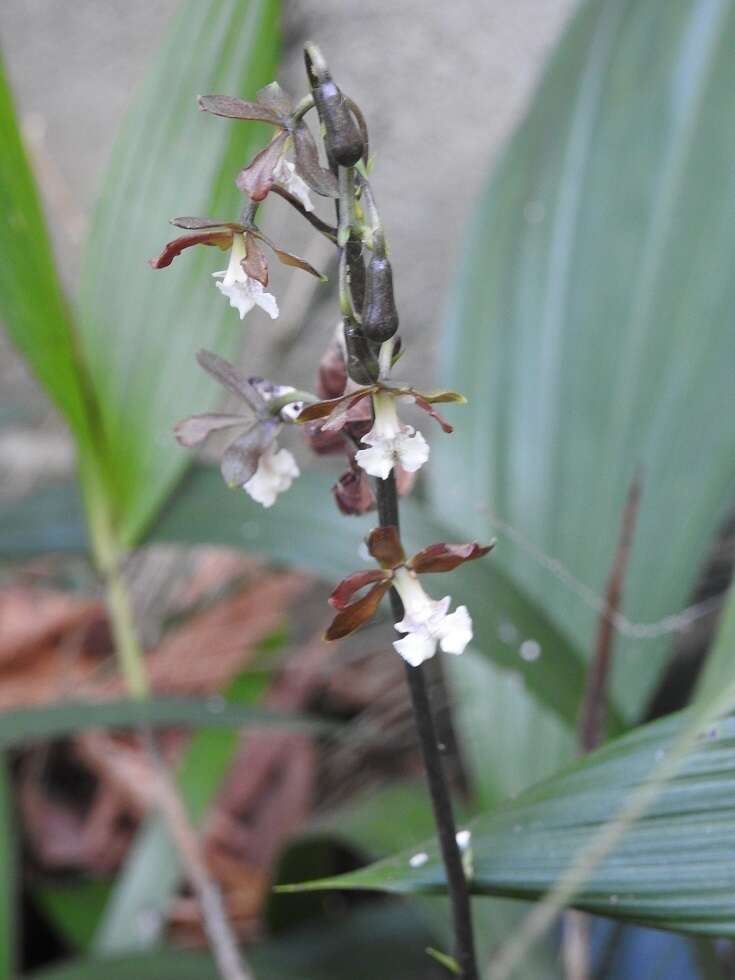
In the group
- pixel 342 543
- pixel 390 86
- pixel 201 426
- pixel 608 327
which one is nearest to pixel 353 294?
pixel 201 426

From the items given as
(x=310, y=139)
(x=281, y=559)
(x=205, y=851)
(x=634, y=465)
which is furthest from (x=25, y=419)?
(x=310, y=139)

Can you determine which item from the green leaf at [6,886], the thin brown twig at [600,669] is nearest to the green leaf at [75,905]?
the green leaf at [6,886]

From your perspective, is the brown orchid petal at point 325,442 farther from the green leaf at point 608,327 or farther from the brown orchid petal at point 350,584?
the green leaf at point 608,327

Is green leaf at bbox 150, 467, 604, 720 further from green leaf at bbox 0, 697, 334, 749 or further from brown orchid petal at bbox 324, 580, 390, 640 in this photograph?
brown orchid petal at bbox 324, 580, 390, 640

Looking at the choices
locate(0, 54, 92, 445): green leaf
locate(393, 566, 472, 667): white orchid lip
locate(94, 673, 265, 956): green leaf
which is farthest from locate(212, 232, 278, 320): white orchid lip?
locate(94, 673, 265, 956): green leaf

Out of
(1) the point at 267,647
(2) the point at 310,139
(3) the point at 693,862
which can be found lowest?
(3) the point at 693,862

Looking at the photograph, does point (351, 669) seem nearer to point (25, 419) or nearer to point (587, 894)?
point (25, 419)
